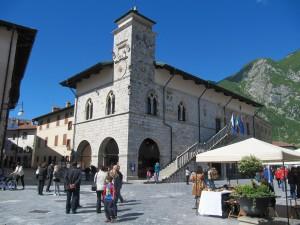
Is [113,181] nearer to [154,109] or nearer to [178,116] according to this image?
[154,109]

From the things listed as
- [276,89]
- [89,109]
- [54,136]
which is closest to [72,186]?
[89,109]

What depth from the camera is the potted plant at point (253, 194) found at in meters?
7.18

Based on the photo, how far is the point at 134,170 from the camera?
23141 mm

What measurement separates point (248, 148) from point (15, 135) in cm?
5149

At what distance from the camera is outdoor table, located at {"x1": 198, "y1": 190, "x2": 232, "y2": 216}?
30.1 ft

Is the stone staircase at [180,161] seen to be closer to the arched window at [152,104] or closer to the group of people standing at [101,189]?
the arched window at [152,104]

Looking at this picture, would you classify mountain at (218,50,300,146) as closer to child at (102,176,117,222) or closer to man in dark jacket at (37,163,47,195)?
man in dark jacket at (37,163,47,195)

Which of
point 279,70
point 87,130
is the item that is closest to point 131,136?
point 87,130

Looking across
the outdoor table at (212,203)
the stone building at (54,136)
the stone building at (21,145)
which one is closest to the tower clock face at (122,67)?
the stone building at (54,136)

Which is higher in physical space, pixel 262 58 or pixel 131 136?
pixel 262 58

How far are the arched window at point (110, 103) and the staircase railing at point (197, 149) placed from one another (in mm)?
6882

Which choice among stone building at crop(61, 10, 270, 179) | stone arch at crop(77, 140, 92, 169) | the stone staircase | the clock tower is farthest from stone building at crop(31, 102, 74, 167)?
the stone staircase

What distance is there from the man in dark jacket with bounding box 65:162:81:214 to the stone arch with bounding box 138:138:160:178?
1559 cm

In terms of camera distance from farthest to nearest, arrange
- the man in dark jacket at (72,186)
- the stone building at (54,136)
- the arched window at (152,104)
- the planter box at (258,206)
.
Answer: the stone building at (54,136), the arched window at (152,104), the man in dark jacket at (72,186), the planter box at (258,206)
